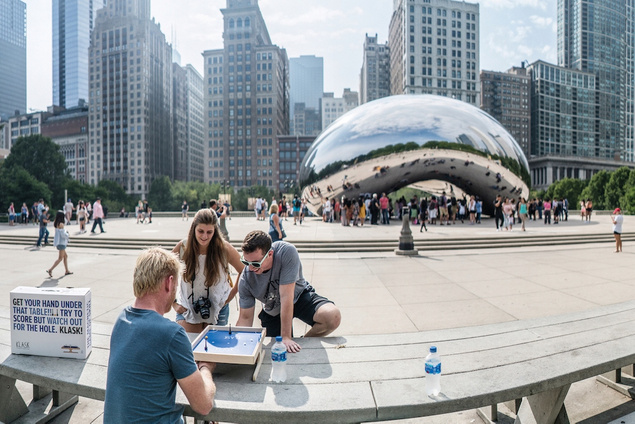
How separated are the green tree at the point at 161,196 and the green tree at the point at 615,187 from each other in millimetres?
85209

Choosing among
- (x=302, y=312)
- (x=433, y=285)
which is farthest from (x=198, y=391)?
(x=433, y=285)

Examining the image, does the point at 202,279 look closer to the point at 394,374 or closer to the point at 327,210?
the point at 394,374

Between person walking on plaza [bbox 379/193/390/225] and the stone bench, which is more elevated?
person walking on plaza [bbox 379/193/390/225]

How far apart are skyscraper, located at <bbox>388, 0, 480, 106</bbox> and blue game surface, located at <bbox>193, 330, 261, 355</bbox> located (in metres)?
118

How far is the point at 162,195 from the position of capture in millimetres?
95500

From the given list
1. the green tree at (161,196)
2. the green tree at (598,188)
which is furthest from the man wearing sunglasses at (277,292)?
the green tree at (161,196)

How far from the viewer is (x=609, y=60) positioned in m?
164

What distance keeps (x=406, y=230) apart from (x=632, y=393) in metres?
8.71

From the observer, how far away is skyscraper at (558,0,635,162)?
157125 mm

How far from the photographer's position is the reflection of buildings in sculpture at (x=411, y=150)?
25266 millimetres

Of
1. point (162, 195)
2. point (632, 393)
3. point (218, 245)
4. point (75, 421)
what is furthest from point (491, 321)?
point (162, 195)

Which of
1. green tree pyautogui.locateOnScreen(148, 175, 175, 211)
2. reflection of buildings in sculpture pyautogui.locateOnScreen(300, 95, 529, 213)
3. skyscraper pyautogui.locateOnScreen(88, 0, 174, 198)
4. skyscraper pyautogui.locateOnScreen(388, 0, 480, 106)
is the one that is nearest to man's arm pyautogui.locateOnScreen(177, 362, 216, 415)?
reflection of buildings in sculpture pyautogui.locateOnScreen(300, 95, 529, 213)

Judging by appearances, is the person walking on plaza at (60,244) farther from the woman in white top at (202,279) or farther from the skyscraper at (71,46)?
the skyscraper at (71,46)

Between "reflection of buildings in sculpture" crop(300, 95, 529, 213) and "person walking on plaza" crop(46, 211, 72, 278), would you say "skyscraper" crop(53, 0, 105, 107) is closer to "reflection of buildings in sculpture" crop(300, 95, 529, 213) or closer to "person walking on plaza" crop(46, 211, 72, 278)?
"reflection of buildings in sculpture" crop(300, 95, 529, 213)
